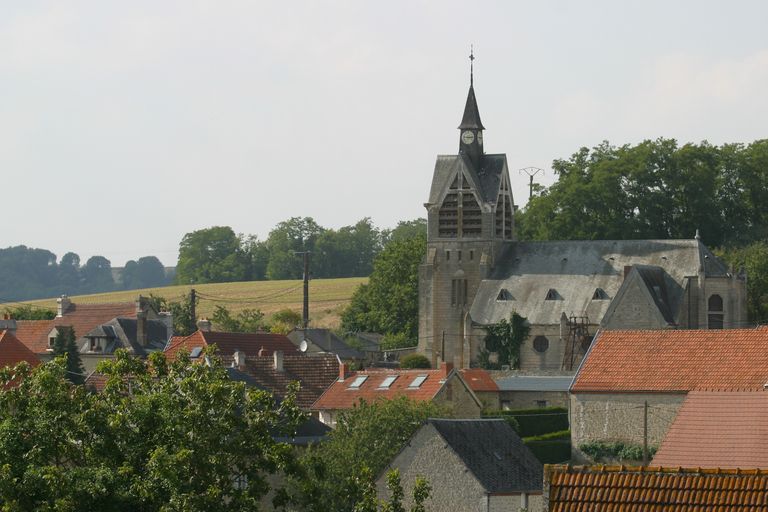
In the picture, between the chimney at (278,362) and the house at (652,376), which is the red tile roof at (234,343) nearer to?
the chimney at (278,362)

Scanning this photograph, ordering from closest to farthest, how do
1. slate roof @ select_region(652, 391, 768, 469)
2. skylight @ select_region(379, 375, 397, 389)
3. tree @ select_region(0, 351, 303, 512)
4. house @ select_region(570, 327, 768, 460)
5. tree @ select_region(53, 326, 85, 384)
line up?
1. tree @ select_region(0, 351, 303, 512)
2. slate roof @ select_region(652, 391, 768, 469)
3. house @ select_region(570, 327, 768, 460)
4. skylight @ select_region(379, 375, 397, 389)
5. tree @ select_region(53, 326, 85, 384)

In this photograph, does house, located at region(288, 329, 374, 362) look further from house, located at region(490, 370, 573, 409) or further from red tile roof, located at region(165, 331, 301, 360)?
house, located at region(490, 370, 573, 409)

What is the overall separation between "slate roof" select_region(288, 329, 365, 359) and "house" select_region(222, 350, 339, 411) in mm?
21243

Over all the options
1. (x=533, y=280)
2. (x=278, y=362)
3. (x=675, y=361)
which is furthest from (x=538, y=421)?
(x=533, y=280)

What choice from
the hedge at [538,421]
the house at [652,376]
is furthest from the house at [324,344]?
the house at [652,376]

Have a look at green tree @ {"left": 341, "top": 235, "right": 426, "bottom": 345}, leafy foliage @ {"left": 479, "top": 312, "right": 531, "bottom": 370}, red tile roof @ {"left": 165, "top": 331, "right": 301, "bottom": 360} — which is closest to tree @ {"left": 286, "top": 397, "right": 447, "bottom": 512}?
red tile roof @ {"left": 165, "top": 331, "right": 301, "bottom": 360}

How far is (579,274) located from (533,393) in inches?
711

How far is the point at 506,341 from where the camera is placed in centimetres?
8875

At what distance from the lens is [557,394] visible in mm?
72062

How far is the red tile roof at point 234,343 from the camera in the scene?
250 feet

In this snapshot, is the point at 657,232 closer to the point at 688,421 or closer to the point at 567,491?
the point at 688,421

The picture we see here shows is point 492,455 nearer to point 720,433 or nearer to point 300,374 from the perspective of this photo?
point 720,433

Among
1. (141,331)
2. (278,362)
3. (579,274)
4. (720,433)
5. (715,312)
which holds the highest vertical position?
(579,274)

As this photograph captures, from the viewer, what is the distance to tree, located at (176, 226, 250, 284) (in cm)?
17812
